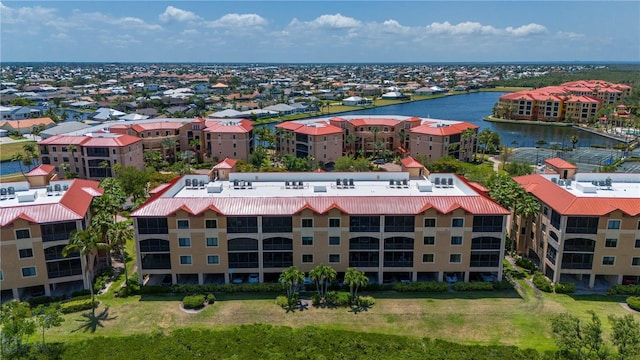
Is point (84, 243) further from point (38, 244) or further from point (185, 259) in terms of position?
point (185, 259)

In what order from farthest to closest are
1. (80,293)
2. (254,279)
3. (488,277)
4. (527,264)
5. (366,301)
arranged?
(527,264) < (488,277) < (254,279) < (80,293) < (366,301)

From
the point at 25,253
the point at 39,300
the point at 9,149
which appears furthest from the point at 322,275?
the point at 9,149

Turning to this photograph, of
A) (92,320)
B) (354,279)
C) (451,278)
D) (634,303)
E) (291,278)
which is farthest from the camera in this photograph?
(451,278)

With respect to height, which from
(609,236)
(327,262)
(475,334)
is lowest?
(475,334)

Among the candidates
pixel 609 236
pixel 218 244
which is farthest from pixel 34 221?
pixel 609 236

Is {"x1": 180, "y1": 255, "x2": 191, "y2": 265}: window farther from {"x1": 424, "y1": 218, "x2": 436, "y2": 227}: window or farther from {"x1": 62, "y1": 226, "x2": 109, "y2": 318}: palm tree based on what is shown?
{"x1": 424, "y1": 218, "x2": 436, "y2": 227}: window

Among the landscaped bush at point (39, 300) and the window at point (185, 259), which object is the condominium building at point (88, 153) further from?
the window at point (185, 259)

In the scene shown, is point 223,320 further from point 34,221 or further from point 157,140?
point 157,140
